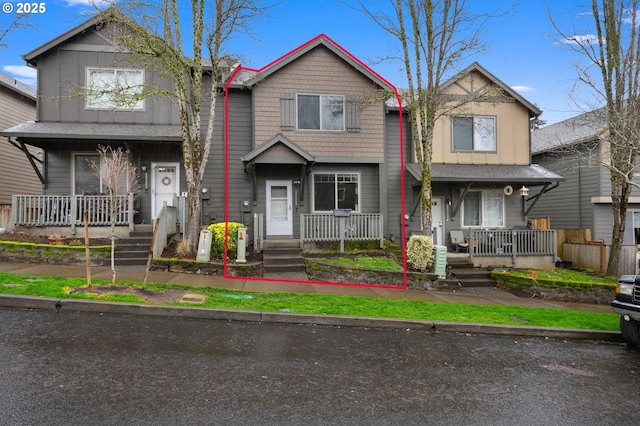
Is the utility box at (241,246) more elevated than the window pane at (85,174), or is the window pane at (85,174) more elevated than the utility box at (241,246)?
the window pane at (85,174)

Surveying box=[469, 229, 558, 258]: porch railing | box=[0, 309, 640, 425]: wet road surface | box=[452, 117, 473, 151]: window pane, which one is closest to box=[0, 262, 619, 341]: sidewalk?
box=[0, 309, 640, 425]: wet road surface

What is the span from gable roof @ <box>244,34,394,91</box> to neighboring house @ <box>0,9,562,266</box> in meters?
0.05

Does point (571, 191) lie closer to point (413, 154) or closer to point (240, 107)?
point (413, 154)

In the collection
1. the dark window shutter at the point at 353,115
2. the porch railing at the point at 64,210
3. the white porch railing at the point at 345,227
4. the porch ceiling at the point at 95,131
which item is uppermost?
the dark window shutter at the point at 353,115

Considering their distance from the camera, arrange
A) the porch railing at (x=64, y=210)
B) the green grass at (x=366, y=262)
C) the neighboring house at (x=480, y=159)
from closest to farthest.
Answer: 1. the green grass at (x=366, y=262)
2. the porch railing at (x=64, y=210)
3. the neighboring house at (x=480, y=159)

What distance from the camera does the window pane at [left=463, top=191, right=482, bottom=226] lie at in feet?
54.0

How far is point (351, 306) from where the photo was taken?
823 cm

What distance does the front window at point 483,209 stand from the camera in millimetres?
16484

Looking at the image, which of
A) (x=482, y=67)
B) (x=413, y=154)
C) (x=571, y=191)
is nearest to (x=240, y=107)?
(x=413, y=154)

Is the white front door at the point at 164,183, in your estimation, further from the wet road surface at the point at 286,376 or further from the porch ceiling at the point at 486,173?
the porch ceiling at the point at 486,173

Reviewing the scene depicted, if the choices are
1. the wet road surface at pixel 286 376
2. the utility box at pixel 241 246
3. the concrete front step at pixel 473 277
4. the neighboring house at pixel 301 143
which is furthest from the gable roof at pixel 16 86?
the concrete front step at pixel 473 277

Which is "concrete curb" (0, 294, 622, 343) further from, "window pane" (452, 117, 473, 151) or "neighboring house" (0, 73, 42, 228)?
"neighboring house" (0, 73, 42, 228)

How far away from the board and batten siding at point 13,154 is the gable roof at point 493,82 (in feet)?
58.6

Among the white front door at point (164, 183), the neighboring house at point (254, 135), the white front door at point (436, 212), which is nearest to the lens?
the neighboring house at point (254, 135)
